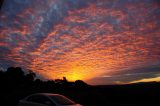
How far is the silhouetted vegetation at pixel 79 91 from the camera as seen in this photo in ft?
88.3

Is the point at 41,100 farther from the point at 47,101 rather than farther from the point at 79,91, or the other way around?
the point at 79,91

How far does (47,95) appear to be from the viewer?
1185 centimetres

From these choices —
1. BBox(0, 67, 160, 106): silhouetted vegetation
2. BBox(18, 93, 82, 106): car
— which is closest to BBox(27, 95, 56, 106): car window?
BBox(18, 93, 82, 106): car

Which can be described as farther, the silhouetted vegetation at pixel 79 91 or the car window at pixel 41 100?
the silhouetted vegetation at pixel 79 91

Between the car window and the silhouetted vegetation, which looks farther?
the silhouetted vegetation

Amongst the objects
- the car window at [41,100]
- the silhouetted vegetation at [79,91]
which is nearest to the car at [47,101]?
the car window at [41,100]

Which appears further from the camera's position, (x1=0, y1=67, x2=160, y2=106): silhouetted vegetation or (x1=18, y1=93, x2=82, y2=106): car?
(x1=0, y1=67, x2=160, y2=106): silhouetted vegetation

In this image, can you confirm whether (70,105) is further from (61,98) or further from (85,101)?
(85,101)

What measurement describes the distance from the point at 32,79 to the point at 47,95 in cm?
8130

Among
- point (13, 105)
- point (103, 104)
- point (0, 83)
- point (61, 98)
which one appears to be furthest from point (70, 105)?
point (0, 83)

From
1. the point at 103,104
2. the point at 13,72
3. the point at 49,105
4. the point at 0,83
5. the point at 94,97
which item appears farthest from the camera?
the point at 13,72

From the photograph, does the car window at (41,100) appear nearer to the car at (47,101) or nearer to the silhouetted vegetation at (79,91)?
the car at (47,101)

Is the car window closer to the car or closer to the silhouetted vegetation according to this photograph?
the car

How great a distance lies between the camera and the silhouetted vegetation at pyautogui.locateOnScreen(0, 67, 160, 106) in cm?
2691
